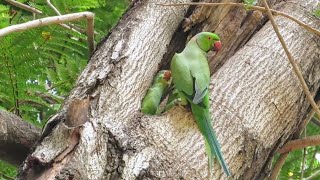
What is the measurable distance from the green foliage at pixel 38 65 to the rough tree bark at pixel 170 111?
46 centimetres

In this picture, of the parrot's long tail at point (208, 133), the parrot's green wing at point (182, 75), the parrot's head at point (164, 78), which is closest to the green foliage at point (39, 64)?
the parrot's head at point (164, 78)

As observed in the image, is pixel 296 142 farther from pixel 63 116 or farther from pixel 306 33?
pixel 63 116

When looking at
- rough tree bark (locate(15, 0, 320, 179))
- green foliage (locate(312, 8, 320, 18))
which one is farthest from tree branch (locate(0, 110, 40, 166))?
green foliage (locate(312, 8, 320, 18))

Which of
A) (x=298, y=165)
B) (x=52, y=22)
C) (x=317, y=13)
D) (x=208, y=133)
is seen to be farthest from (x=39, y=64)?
(x=298, y=165)

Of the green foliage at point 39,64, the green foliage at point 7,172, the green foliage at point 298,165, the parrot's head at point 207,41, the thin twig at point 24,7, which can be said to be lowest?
the green foliage at point 298,165

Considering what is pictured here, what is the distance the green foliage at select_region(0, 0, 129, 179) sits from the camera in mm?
2941

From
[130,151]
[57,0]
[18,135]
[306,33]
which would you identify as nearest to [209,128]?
[130,151]

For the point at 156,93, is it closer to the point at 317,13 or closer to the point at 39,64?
the point at 39,64

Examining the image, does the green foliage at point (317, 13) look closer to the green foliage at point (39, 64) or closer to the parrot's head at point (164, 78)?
the parrot's head at point (164, 78)

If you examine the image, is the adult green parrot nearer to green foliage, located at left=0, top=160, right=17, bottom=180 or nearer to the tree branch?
the tree branch

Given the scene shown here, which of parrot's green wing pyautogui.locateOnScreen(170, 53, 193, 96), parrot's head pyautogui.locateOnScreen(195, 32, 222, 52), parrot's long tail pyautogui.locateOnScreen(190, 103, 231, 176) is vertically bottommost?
parrot's long tail pyautogui.locateOnScreen(190, 103, 231, 176)

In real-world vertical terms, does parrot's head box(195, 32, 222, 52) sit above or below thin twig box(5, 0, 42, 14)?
below

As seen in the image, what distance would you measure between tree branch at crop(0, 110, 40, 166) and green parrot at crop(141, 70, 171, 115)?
1.56 feet

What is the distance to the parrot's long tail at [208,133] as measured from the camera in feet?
7.45
